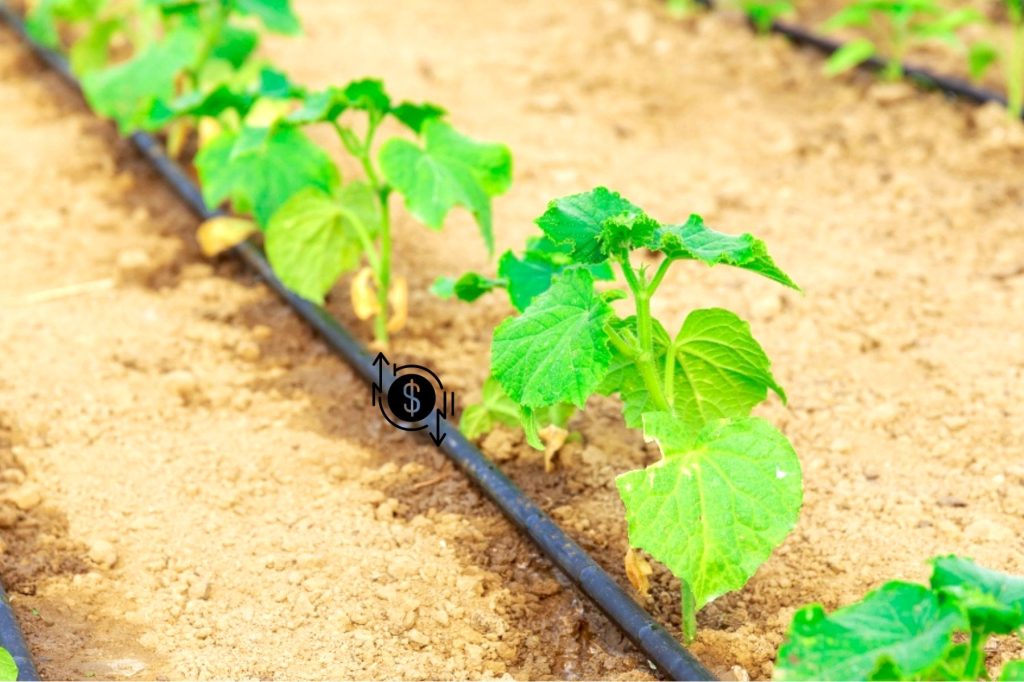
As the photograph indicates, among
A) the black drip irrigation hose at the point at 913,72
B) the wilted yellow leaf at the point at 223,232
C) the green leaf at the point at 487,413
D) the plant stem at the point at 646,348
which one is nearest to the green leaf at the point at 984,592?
the plant stem at the point at 646,348

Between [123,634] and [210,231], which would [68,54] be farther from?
[123,634]

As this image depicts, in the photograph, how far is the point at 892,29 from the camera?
5883mm

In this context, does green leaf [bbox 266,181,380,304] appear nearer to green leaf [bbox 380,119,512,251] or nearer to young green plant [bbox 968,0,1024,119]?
green leaf [bbox 380,119,512,251]

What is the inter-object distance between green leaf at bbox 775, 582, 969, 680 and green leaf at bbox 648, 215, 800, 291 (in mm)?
586

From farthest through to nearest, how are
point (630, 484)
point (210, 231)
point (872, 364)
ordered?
point (210, 231) → point (872, 364) → point (630, 484)

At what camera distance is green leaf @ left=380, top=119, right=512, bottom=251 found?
3.22 m

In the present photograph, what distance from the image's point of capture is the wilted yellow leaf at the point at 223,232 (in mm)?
4121

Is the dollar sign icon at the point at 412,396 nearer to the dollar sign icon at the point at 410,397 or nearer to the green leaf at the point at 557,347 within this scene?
the dollar sign icon at the point at 410,397

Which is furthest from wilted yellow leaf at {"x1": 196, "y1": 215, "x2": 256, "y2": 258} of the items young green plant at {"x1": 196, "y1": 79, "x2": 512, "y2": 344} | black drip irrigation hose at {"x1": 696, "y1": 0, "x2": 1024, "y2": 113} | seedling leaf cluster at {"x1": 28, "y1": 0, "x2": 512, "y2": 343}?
black drip irrigation hose at {"x1": 696, "y1": 0, "x2": 1024, "y2": 113}

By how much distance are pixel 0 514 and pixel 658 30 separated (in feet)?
13.4

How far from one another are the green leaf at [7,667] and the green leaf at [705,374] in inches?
49.0

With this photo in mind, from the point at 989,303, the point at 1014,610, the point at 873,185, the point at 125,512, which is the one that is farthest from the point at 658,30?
the point at 1014,610

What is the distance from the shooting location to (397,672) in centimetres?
252

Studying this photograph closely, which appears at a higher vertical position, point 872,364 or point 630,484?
point 630,484
